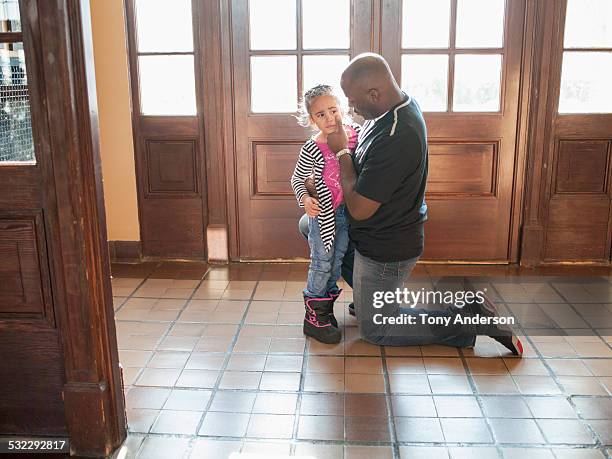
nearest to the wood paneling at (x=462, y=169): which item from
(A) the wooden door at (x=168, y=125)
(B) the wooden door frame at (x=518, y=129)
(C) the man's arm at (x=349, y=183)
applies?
(B) the wooden door frame at (x=518, y=129)

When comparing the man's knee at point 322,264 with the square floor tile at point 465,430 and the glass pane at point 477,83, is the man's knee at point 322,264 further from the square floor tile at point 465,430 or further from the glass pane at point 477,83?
the glass pane at point 477,83

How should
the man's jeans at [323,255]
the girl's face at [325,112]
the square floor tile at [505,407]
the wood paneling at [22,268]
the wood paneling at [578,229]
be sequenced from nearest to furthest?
the wood paneling at [22,268], the square floor tile at [505,407], the girl's face at [325,112], the man's jeans at [323,255], the wood paneling at [578,229]

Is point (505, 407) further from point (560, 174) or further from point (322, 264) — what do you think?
point (560, 174)

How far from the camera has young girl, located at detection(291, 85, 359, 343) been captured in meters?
2.54

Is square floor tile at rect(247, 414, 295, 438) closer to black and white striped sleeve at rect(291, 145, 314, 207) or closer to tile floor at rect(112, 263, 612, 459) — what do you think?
tile floor at rect(112, 263, 612, 459)

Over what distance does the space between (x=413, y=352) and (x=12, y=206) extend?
1.71m

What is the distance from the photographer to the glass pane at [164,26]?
366cm

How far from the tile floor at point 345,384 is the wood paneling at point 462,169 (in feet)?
2.35

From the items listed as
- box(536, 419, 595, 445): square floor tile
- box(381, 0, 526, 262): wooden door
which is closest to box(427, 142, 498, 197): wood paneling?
box(381, 0, 526, 262): wooden door

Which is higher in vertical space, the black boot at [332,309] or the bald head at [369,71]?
the bald head at [369,71]

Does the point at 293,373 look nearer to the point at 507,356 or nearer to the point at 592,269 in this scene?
the point at 507,356

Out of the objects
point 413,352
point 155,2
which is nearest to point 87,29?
point 413,352

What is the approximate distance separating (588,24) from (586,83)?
34 centimetres

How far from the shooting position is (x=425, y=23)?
142 inches
